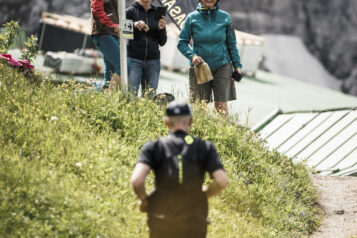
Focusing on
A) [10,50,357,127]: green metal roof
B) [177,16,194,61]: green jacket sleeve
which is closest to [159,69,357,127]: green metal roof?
[10,50,357,127]: green metal roof

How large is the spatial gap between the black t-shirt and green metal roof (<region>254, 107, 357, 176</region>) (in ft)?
13.1

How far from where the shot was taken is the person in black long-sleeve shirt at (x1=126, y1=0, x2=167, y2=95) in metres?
6.25

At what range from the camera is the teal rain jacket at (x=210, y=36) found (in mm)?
6133

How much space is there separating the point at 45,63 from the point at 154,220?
949cm

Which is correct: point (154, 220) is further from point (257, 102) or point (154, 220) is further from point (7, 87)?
point (257, 102)

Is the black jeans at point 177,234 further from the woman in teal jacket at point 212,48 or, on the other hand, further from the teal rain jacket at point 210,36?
the teal rain jacket at point 210,36

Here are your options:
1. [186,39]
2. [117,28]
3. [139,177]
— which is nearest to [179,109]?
[139,177]

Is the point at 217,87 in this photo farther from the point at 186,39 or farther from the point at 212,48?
the point at 186,39

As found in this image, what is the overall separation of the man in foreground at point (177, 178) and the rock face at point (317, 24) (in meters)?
21.2

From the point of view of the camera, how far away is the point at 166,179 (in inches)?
119

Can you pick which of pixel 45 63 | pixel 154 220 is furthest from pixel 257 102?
pixel 154 220

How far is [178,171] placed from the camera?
2996mm

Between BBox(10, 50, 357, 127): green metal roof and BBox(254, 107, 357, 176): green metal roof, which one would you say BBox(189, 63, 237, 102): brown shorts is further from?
BBox(10, 50, 357, 127): green metal roof

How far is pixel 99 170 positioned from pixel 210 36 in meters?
2.58
